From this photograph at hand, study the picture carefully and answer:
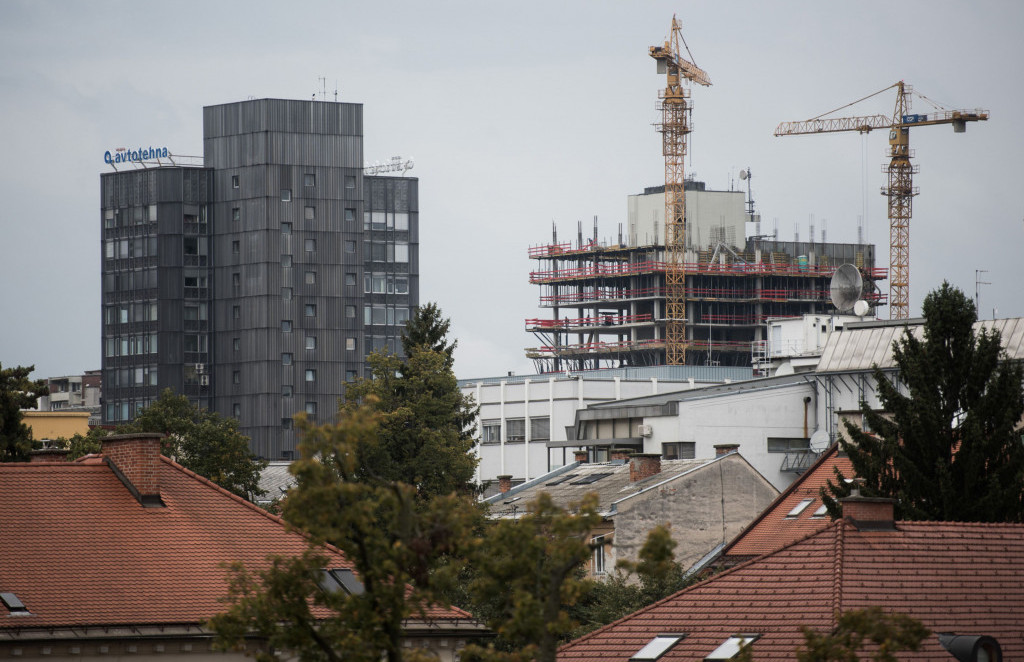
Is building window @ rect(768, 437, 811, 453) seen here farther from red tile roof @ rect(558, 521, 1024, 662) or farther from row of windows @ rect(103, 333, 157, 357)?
row of windows @ rect(103, 333, 157, 357)

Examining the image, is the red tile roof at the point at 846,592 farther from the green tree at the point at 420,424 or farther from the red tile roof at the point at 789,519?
the green tree at the point at 420,424

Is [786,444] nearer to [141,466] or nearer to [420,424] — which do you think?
[420,424]

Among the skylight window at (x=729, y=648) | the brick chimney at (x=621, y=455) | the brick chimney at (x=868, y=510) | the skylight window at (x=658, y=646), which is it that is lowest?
the brick chimney at (x=621, y=455)

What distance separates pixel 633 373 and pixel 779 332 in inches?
814

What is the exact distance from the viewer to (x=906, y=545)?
127 ft

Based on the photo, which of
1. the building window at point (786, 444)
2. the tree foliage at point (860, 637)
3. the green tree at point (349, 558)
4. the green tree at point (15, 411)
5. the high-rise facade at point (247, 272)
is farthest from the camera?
the high-rise facade at point (247, 272)

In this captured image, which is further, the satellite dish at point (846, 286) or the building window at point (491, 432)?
the building window at point (491, 432)

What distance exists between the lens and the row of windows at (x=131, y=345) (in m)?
179

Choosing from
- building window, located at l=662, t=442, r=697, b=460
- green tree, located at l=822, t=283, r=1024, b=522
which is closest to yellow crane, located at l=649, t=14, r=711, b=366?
building window, located at l=662, t=442, r=697, b=460

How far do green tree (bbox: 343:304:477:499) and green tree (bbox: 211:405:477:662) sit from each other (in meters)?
41.8

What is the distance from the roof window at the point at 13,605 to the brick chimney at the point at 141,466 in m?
4.58

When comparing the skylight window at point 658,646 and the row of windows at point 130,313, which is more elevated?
the row of windows at point 130,313

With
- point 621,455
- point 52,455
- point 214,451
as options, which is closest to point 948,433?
point 52,455

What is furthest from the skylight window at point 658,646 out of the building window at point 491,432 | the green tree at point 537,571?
the building window at point 491,432
